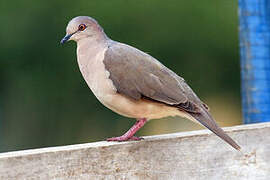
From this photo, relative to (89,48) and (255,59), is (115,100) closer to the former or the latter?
(89,48)

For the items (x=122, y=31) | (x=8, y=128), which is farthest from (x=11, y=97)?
(x=122, y=31)

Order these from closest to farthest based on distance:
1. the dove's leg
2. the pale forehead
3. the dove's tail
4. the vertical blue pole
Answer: the dove's tail
the dove's leg
the pale forehead
the vertical blue pole

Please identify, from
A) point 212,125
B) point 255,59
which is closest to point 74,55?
point 255,59

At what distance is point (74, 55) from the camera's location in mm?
7969

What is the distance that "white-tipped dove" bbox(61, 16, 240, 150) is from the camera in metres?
2.75

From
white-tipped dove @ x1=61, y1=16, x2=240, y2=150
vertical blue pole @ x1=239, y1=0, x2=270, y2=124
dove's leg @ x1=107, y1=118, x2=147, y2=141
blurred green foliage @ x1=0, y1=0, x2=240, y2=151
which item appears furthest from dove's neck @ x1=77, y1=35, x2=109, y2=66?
blurred green foliage @ x1=0, y1=0, x2=240, y2=151

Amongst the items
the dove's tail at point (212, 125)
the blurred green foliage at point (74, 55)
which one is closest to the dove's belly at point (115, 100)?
the dove's tail at point (212, 125)

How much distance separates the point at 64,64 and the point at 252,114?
15.3 ft

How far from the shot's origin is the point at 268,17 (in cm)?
376

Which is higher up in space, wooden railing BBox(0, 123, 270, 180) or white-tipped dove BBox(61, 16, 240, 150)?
white-tipped dove BBox(61, 16, 240, 150)

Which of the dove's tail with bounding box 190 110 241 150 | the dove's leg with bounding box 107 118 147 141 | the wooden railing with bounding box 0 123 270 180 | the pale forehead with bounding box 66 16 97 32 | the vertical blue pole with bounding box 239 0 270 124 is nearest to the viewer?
the wooden railing with bounding box 0 123 270 180

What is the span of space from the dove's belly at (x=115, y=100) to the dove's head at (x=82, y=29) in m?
0.15

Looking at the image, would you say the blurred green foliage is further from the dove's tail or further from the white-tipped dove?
the dove's tail

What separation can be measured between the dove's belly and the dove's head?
6.0 inches
